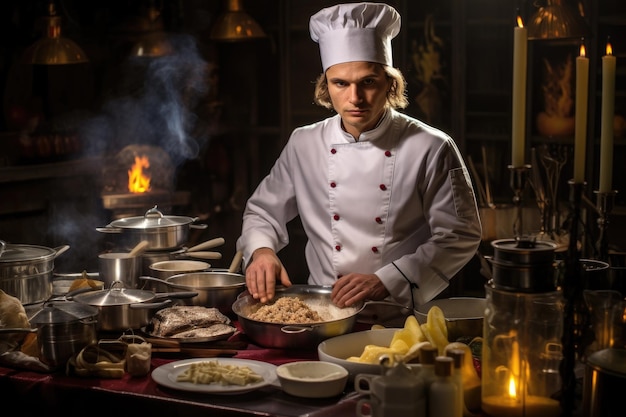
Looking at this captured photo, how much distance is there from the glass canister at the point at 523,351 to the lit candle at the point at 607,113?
15.0 inches

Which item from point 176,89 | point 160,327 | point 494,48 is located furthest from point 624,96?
point 160,327

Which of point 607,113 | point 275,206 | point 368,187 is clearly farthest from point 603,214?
point 275,206

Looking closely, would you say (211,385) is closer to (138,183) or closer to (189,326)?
(189,326)

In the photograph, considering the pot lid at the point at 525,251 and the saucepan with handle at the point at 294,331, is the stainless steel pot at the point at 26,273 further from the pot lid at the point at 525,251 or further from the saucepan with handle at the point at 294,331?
the pot lid at the point at 525,251

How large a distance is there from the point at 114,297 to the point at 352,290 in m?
0.78

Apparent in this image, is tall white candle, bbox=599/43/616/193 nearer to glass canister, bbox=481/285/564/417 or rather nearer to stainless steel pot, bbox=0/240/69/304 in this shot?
glass canister, bbox=481/285/564/417

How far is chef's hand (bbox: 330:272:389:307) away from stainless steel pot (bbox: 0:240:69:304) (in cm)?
102

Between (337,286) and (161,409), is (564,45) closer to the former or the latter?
(337,286)

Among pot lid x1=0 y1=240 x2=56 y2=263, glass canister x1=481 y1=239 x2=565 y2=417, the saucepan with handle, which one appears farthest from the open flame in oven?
glass canister x1=481 y1=239 x2=565 y2=417

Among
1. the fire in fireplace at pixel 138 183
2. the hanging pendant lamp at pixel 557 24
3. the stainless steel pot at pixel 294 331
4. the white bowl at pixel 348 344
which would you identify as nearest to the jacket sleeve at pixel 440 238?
the stainless steel pot at pixel 294 331

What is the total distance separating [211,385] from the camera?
2428mm

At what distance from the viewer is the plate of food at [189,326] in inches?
111

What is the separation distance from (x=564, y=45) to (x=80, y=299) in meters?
4.48

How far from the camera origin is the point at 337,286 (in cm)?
302
